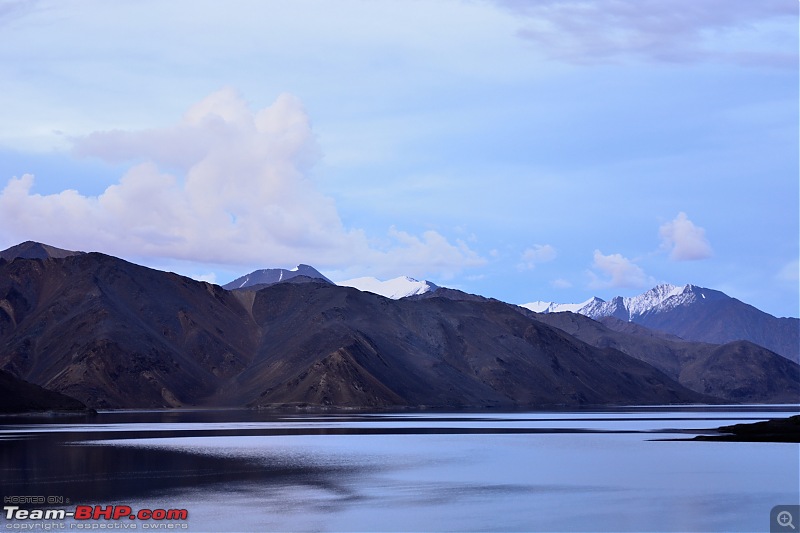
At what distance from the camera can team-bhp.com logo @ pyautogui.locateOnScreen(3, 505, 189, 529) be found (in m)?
48.6

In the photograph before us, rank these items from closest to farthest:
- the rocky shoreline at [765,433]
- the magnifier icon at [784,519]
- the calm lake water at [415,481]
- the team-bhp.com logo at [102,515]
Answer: the team-bhp.com logo at [102,515] < the magnifier icon at [784,519] < the calm lake water at [415,481] < the rocky shoreline at [765,433]

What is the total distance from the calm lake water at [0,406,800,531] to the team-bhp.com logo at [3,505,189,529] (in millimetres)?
377

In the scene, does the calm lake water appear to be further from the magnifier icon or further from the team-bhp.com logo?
the magnifier icon

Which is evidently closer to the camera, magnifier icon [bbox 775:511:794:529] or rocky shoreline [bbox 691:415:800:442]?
magnifier icon [bbox 775:511:794:529]

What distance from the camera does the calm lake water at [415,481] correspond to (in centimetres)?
5088

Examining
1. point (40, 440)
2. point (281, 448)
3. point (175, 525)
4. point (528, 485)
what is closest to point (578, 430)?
point (281, 448)

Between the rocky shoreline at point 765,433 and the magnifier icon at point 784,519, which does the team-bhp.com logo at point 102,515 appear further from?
the rocky shoreline at point 765,433

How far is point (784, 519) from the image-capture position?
5047cm

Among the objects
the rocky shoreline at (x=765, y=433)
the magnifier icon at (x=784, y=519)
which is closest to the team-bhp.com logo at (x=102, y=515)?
the magnifier icon at (x=784, y=519)

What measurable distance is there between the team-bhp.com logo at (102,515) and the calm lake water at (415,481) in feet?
1.24

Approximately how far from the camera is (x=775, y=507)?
54.6 metres

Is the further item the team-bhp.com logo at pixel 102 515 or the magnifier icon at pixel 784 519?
the magnifier icon at pixel 784 519

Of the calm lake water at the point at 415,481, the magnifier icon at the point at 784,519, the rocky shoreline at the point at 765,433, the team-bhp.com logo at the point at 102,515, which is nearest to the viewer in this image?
the team-bhp.com logo at the point at 102,515

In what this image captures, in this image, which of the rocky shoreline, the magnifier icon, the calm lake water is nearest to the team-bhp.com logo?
the calm lake water
